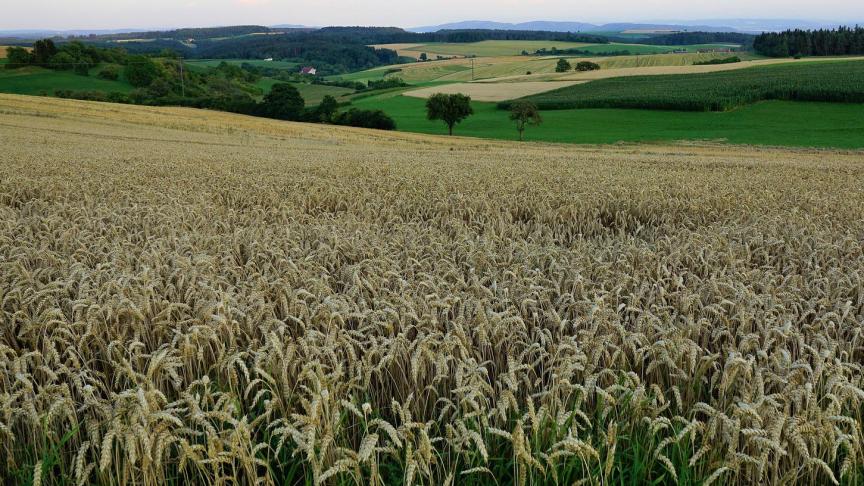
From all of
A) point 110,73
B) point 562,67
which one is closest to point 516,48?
point 562,67

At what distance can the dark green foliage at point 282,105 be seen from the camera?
70188 millimetres

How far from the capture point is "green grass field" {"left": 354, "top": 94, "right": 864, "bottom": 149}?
2014 inches

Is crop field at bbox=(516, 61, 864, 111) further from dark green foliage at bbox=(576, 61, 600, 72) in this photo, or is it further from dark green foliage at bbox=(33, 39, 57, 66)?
dark green foliage at bbox=(33, 39, 57, 66)

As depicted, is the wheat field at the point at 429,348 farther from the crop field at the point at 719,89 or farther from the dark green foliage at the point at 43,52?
the dark green foliage at the point at 43,52

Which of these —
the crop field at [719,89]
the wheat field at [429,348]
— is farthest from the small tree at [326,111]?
the wheat field at [429,348]

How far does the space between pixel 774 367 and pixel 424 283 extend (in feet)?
6.61

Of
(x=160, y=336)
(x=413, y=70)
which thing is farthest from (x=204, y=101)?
(x=160, y=336)

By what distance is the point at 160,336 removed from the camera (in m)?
3.73

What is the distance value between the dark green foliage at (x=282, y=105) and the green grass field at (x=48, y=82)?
24.1 m

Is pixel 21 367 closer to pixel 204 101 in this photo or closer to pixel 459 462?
pixel 459 462

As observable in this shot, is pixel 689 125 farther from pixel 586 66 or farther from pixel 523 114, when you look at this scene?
pixel 586 66

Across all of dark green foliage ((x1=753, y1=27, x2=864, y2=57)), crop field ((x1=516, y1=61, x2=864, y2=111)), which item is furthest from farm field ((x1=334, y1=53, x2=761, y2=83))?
crop field ((x1=516, y1=61, x2=864, y2=111))

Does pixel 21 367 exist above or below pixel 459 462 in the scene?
above

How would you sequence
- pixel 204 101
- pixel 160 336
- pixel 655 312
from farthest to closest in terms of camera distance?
1. pixel 204 101
2. pixel 655 312
3. pixel 160 336
